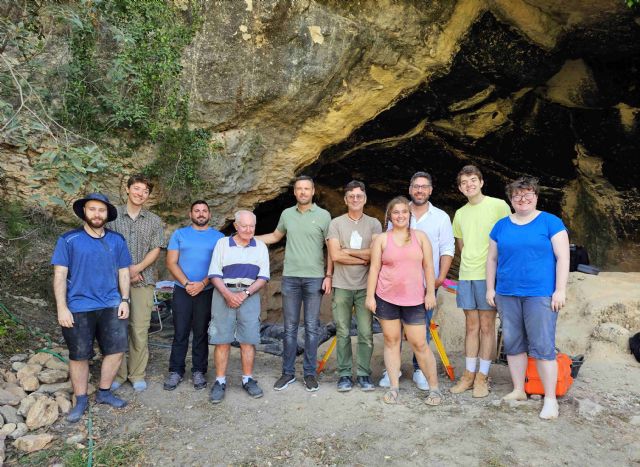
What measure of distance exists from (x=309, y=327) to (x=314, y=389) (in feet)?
1.77

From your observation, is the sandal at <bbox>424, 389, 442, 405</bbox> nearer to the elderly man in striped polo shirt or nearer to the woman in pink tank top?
the woman in pink tank top

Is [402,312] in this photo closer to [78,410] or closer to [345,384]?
[345,384]

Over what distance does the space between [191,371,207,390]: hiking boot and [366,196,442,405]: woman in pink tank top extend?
5.40ft

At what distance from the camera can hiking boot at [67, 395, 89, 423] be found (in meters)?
3.73

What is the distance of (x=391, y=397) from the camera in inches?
160

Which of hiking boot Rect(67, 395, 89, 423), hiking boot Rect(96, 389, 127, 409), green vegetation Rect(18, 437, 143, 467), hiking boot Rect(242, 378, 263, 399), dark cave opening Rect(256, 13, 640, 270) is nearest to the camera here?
green vegetation Rect(18, 437, 143, 467)

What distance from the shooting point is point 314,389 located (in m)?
4.32

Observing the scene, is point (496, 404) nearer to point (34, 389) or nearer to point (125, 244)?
point (125, 244)

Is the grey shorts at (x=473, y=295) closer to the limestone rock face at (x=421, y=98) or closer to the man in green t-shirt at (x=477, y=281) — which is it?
the man in green t-shirt at (x=477, y=281)

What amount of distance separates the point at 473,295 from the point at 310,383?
162 cm

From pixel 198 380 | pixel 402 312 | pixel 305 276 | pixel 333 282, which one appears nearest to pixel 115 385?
pixel 198 380

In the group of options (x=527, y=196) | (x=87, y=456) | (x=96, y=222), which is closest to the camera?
(x=87, y=456)

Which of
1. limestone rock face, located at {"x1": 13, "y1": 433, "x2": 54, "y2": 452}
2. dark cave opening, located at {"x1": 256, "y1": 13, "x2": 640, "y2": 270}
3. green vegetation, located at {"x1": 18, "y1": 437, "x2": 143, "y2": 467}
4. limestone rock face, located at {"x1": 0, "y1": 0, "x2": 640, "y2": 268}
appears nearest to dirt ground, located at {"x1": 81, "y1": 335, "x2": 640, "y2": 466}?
green vegetation, located at {"x1": 18, "y1": 437, "x2": 143, "y2": 467}

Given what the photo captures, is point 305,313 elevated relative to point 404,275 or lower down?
lower down
